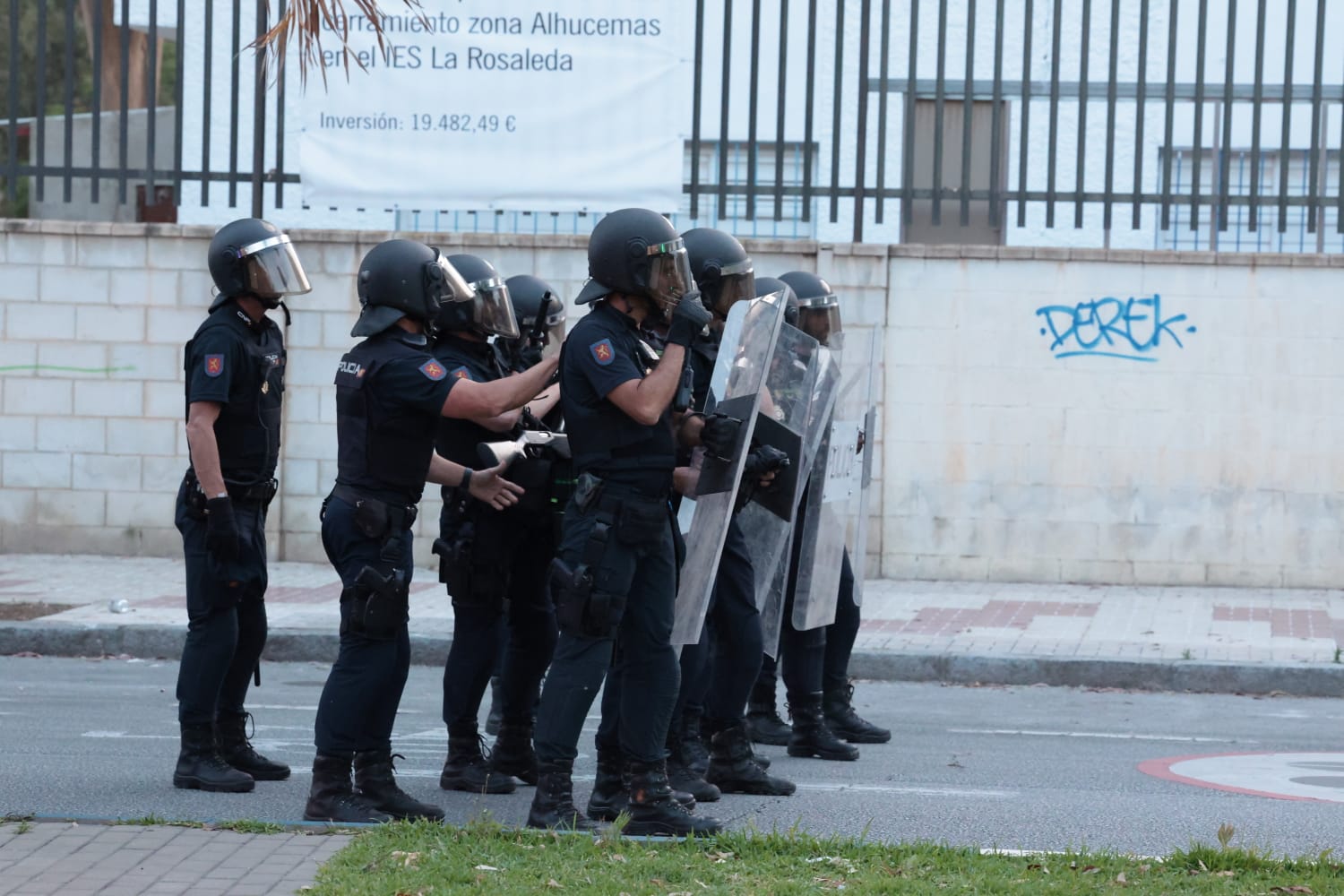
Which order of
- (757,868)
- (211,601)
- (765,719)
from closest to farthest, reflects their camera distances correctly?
(757,868)
(211,601)
(765,719)

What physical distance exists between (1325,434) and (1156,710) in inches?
169

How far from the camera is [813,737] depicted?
686 cm

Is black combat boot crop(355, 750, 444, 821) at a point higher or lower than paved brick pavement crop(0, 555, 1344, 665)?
higher

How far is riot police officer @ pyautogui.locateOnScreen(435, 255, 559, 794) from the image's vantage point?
595cm

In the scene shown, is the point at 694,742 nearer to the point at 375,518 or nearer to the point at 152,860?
the point at 375,518

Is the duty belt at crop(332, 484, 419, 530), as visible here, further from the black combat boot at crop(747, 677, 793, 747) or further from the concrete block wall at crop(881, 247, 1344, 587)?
the concrete block wall at crop(881, 247, 1344, 587)

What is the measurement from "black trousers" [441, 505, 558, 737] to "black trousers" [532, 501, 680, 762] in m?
0.79

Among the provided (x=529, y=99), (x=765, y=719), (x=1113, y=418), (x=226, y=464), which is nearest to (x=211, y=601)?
(x=226, y=464)

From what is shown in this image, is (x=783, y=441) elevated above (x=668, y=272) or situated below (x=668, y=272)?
below

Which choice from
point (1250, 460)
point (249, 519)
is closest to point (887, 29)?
point (1250, 460)

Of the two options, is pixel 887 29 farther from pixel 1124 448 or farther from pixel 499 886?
pixel 499 886

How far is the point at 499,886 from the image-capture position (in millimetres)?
4316

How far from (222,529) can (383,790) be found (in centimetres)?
100

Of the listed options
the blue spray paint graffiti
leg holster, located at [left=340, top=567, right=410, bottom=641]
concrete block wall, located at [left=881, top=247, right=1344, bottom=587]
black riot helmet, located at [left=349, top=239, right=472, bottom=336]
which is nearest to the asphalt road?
leg holster, located at [left=340, top=567, right=410, bottom=641]
